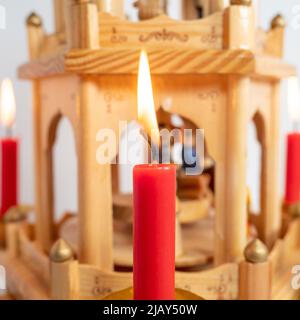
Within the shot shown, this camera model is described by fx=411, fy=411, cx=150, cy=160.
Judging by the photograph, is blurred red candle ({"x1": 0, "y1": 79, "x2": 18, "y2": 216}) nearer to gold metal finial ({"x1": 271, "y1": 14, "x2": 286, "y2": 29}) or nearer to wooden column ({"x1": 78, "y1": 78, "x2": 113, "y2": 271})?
wooden column ({"x1": 78, "y1": 78, "x2": 113, "y2": 271})

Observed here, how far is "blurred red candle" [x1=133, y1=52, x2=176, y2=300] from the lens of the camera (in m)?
0.30

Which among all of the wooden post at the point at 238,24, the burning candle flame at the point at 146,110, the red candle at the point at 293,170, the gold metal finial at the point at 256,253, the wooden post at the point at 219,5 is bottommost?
the gold metal finial at the point at 256,253

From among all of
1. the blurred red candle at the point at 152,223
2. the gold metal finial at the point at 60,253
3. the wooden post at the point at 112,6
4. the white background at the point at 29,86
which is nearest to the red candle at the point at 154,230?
the blurred red candle at the point at 152,223

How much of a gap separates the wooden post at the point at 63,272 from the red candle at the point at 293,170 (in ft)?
1.45

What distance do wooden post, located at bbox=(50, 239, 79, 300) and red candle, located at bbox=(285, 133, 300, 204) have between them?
44 cm

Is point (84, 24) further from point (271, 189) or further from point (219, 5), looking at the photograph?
point (271, 189)

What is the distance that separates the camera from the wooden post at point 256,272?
0.45m

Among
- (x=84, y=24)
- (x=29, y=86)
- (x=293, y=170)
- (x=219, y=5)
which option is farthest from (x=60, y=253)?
(x=29, y=86)

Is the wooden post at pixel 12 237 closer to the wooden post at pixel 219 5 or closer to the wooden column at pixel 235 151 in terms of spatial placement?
the wooden column at pixel 235 151

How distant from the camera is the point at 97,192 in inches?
19.9

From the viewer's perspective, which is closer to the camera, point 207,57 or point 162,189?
point 162,189
